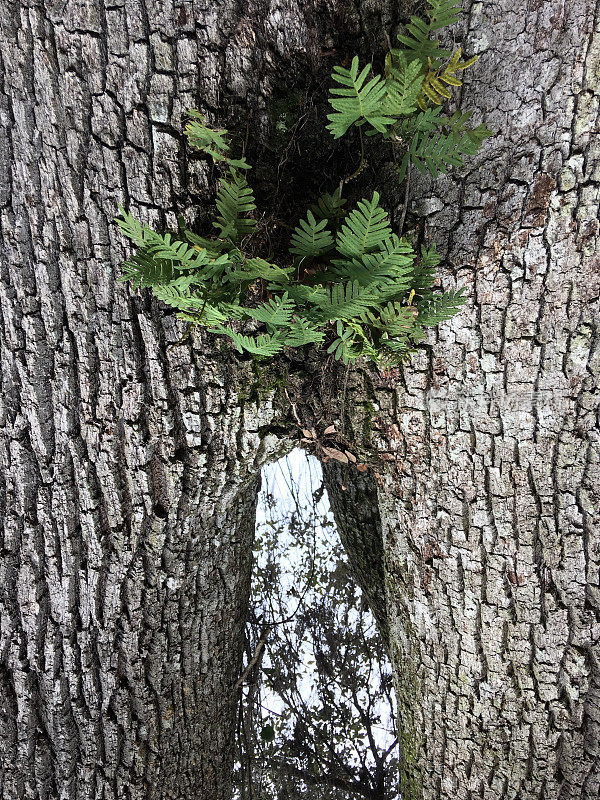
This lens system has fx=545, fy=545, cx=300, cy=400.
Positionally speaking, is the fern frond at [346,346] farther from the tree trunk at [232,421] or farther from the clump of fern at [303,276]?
the tree trunk at [232,421]

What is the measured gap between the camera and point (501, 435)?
1.54 m

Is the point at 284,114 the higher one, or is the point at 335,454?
the point at 284,114

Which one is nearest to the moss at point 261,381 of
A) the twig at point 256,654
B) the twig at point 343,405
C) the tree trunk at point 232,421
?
the tree trunk at point 232,421

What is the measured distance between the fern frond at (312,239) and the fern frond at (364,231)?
47 millimetres

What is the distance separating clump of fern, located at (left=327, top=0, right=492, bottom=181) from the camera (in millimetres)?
1076

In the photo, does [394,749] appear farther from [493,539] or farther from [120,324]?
[120,324]

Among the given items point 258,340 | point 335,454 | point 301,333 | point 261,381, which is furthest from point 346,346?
point 335,454

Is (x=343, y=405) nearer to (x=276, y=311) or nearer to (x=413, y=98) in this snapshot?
(x=276, y=311)

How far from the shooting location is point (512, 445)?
153cm

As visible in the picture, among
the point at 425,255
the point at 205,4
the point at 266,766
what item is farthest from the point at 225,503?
the point at 266,766

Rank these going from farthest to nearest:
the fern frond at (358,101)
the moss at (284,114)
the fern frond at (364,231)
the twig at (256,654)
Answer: the twig at (256,654) < the moss at (284,114) < the fern frond at (364,231) < the fern frond at (358,101)

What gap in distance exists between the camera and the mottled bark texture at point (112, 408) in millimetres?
1420

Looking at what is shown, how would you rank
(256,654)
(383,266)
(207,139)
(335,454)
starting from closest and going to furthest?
1. (383,266)
2. (207,139)
3. (335,454)
4. (256,654)

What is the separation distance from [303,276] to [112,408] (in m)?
0.67
